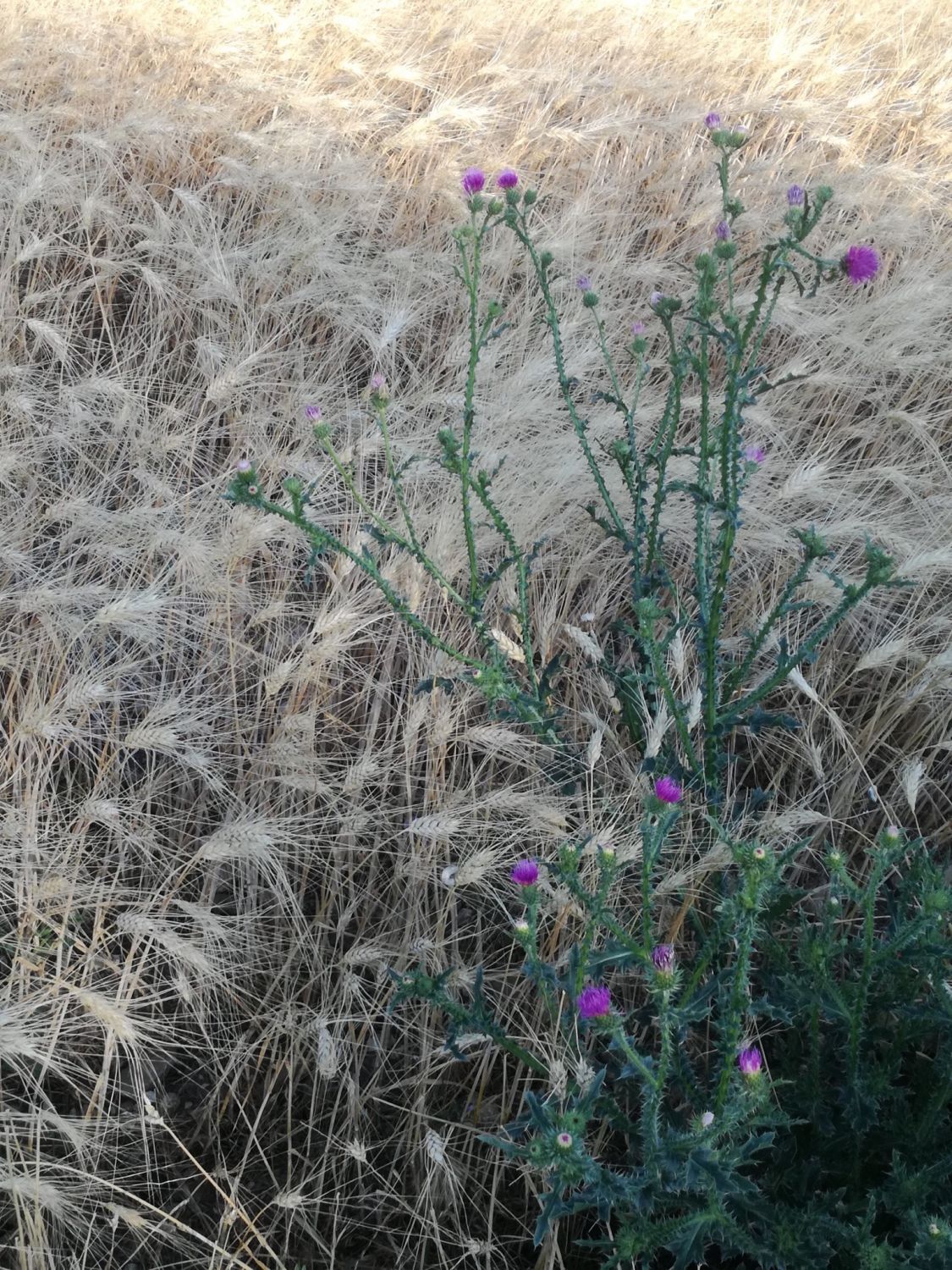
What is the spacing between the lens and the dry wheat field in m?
1.29

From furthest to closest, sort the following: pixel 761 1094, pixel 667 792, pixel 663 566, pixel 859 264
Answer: pixel 663 566, pixel 859 264, pixel 667 792, pixel 761 1094

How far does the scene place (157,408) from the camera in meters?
2.05

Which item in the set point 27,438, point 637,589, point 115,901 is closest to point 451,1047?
point 115,901

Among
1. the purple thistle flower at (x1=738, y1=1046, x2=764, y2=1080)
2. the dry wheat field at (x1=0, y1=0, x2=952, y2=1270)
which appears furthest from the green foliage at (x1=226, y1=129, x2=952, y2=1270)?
the dry wheat field at (x1=0, y1=0, x2=952, y2=1270)

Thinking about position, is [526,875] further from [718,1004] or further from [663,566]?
[663,566]

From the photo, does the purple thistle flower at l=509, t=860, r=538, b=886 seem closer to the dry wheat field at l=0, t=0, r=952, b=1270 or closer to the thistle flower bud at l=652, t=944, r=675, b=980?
the thistle flower bud at l=652, t=944, r=675, b=980

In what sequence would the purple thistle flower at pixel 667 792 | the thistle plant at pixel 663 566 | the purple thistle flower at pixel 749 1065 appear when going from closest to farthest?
the purple thistle flower at pixel 749 1065
the purple thistle flower at pixel 667 792
the thistle plant at pixel 663 566

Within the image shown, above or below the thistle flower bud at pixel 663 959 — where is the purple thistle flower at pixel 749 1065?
above

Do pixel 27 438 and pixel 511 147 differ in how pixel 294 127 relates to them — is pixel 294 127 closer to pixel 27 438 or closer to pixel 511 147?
pixel 511 147

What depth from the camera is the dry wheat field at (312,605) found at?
50.8 inches

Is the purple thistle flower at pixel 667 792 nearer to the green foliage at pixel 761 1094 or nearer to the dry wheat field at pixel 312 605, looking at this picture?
the green foliage at pixel 761 1094

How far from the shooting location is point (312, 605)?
66.9 inches

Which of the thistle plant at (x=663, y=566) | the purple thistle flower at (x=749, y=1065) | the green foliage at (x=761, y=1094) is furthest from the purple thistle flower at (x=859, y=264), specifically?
the purple thistle flower at (x=749, y=1065)

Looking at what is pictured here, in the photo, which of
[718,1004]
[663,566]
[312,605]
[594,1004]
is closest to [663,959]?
[594,1004]
